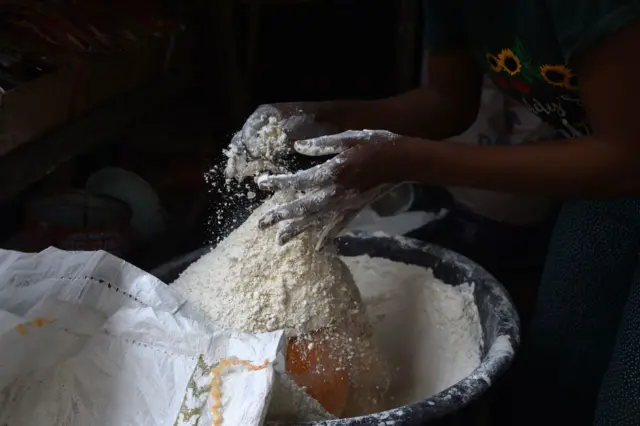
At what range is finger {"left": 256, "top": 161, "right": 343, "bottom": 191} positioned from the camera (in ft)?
2.12

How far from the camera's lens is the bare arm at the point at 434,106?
2.85 feet

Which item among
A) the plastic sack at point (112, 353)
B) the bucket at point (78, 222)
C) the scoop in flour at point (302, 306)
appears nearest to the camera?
the plastic sack at point (112, 353)

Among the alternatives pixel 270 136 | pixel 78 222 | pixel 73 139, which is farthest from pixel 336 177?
pixel 78 222

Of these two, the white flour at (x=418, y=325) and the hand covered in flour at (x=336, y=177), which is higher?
the hand covered in flour at (x=336, y=177)

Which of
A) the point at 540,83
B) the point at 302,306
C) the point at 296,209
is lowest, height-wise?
the point at 302,306

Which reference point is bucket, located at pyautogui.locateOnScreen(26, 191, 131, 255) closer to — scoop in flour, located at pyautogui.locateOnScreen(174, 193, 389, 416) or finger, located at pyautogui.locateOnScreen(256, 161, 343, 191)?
scoop in flour, located at pyautogui.locateOnScreen(174, 193, 389, 416)

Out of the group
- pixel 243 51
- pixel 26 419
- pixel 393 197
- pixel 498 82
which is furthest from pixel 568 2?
pixel 243 51

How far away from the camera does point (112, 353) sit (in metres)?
0.64

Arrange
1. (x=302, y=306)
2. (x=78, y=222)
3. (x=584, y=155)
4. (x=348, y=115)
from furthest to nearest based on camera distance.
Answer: (x=78, y=222)
(x=348, y=115)
(x=302, y=306)
(x=584, y=155)

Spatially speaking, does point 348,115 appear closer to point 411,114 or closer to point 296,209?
point 411,114

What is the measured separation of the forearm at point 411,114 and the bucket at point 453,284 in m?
0.17

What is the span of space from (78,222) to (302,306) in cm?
49

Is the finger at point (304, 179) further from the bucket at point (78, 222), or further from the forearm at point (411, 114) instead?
the bucket at point (78, 222)

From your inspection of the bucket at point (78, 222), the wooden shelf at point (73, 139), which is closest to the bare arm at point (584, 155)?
the wooden shelf at point (73, 139)
